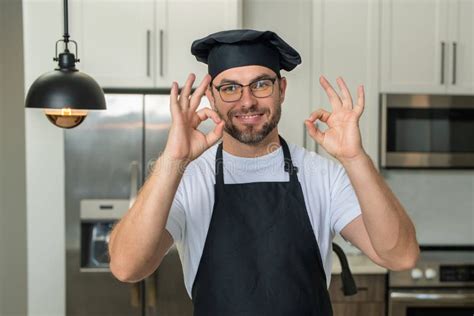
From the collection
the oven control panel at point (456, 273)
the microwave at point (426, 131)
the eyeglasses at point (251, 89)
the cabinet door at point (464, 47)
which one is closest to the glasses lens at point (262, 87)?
the eyeglasses at point (251, 89)

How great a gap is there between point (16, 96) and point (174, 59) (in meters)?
1.16

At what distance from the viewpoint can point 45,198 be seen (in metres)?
3.04

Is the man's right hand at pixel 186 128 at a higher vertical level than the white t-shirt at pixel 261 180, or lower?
higher

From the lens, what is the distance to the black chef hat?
169cm

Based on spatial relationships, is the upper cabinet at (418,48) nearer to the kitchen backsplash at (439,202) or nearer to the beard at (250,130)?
the kitchen backsplash at (439,202)

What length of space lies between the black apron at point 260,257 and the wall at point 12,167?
2320 mm

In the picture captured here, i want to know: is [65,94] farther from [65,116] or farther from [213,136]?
[213,136]

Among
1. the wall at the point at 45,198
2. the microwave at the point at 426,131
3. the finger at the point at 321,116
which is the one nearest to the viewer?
the finger at the point at 321,116

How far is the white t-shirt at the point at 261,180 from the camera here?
166 centimetres

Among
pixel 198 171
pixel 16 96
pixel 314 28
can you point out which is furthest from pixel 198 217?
pixel 16 96

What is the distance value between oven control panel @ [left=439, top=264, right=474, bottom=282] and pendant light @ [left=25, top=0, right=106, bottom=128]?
2.02 m

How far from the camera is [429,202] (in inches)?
146

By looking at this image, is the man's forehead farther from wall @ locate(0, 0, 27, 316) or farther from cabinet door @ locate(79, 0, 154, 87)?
wall @ locate(0, 0, 27, 316)

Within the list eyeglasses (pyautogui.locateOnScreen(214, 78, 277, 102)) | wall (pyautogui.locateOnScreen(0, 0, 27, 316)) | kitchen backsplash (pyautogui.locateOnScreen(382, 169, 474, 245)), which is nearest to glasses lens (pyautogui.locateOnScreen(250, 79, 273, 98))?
eyeglasses (pyautogui.locateOnScreen(214, 78, 277, 102))
